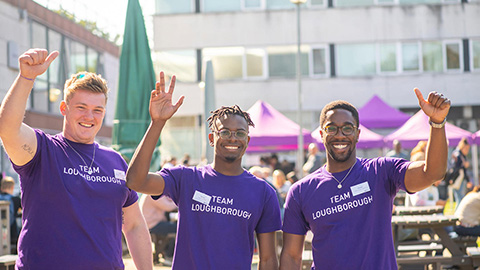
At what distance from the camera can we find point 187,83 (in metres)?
28.8

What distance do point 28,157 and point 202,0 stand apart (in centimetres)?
2593

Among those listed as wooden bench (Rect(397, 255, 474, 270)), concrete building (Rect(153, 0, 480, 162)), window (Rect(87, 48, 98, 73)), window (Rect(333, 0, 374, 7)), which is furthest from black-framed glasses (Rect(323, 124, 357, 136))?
window (Rect(333, 0, 374, 7))

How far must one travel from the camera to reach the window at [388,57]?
92.9 ft

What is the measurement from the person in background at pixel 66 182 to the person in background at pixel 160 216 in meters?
5.89

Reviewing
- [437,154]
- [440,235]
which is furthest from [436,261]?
[437,154]

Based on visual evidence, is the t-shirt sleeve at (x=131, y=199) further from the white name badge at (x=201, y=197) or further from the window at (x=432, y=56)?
the window at (x=432, y=56)

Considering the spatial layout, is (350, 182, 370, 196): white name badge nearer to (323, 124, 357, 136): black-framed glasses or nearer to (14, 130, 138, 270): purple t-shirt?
(323, 124, 357, 136): black-framed glasses

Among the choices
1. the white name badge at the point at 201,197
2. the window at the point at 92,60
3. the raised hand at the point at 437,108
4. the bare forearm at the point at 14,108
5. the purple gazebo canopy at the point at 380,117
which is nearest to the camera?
the bare forearm at the point at 14,108

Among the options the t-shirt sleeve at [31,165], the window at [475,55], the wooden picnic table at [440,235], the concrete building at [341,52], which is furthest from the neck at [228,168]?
the window at [475,55]

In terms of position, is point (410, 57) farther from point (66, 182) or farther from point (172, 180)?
point (66, 182)

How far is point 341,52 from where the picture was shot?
28406 mm

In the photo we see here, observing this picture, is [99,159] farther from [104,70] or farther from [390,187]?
[104,70]

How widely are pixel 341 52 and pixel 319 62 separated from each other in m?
1.00

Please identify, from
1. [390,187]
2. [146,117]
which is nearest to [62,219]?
[390,187]
